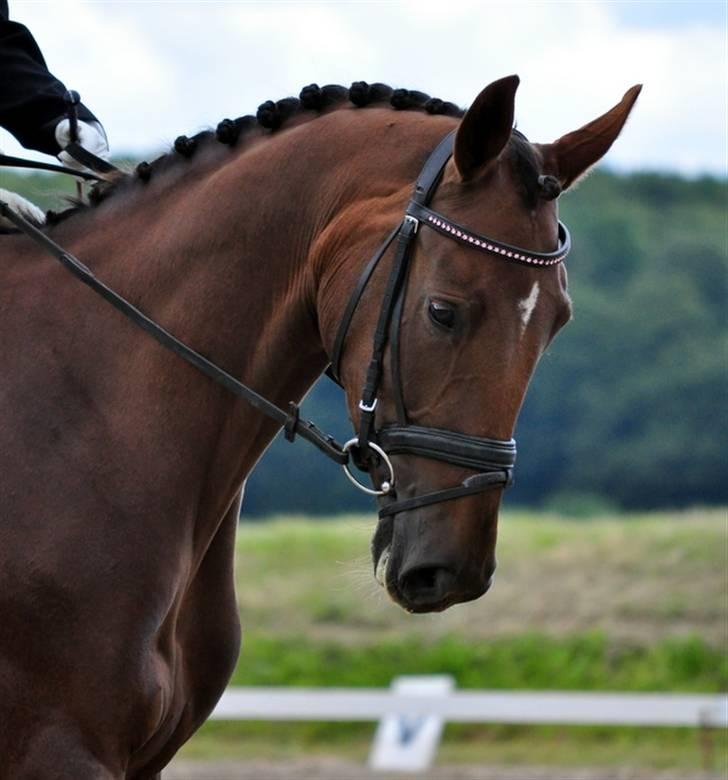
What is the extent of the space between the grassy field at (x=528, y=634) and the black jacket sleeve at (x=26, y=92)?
697 centimetres

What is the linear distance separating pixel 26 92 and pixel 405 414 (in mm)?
1548

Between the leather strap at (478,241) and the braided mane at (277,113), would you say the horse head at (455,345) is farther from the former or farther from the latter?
the braided mane at (277,113)

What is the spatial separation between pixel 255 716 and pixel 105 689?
23.2 ft

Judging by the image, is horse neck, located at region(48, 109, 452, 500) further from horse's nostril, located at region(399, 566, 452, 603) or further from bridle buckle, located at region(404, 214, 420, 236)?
horse's nostril, located at region(399, 566, 452, 603)

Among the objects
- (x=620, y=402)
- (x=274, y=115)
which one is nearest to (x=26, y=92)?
(x=274, y=115)

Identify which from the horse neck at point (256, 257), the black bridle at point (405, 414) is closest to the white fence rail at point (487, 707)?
the horse neck at point (256, 257)

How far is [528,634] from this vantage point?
11766 millimetres

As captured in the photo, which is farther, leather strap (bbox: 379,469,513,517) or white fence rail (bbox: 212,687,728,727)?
white fence rail (bbox: 212,687,728,727)

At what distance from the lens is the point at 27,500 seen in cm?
354

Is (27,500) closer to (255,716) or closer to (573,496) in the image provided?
(255,716)

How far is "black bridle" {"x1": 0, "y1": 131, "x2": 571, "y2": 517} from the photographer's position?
10.8 feet

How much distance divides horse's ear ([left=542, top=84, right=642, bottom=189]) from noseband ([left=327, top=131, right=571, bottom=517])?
19 cm

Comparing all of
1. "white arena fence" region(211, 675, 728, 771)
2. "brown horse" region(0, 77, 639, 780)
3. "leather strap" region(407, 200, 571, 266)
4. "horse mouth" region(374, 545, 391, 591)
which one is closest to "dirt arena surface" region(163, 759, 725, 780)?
"white arena fence" region(211, 675, 728, 771)

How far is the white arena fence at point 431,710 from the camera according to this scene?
9547 mm
